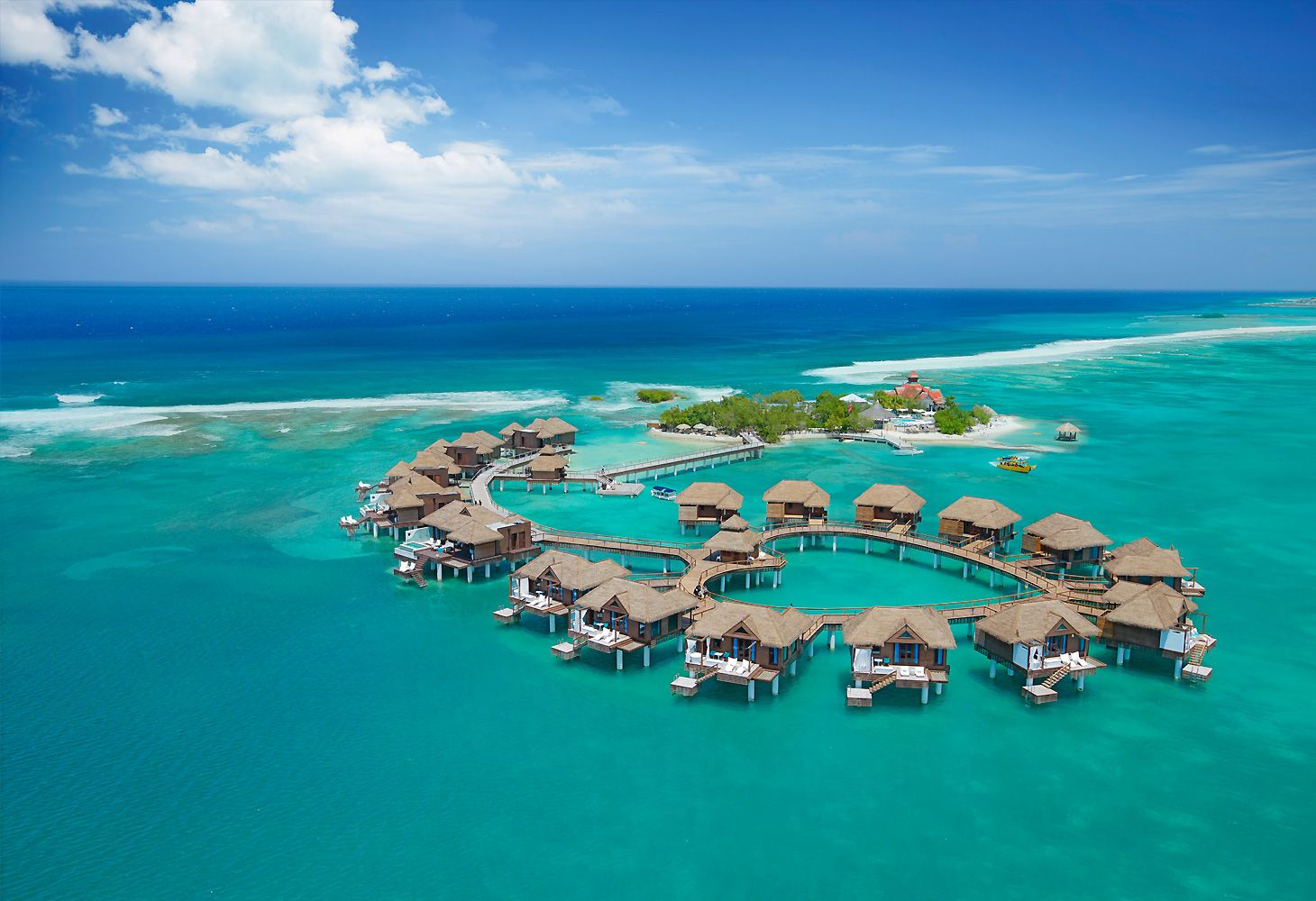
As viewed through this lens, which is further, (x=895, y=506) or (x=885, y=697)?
(x=895, y=506)

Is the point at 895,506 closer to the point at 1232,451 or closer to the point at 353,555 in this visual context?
the point at 353,555

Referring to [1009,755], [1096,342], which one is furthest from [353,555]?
[1096,342]

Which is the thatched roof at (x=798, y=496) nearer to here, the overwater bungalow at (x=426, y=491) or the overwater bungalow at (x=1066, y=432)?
the overwater bungalow at (x=426, y=491)

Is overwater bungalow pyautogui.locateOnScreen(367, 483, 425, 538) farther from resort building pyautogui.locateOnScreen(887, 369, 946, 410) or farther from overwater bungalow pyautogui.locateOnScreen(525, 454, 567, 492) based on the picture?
resort building pyautogui.locateOnScreen(887, 369, 946, 410)

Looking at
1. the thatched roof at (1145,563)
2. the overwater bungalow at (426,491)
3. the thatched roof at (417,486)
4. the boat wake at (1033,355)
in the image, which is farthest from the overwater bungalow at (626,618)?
the boat wake at (1033,355)

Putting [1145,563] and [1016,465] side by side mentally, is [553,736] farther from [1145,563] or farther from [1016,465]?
[1016,465]

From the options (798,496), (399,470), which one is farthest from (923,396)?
(399,470)
